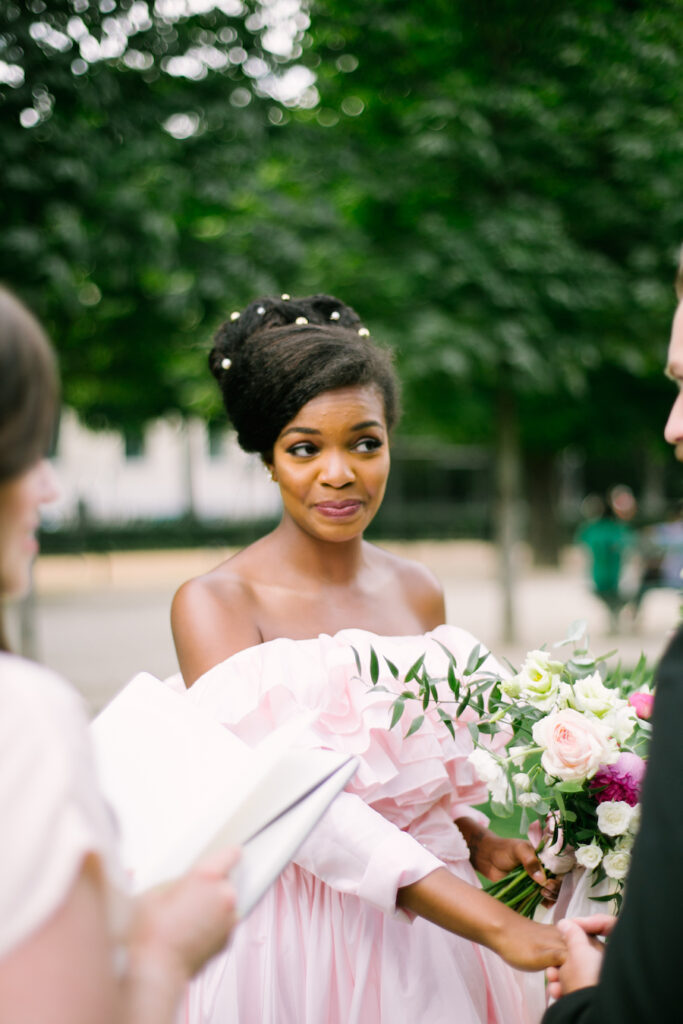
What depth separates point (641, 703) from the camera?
1.76 metres

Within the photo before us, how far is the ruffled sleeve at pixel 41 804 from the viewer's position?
812 millimetres

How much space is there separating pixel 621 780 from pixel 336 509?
2.78 ft

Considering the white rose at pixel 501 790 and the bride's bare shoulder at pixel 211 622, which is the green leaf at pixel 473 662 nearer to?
the white rose at pixel 501 790

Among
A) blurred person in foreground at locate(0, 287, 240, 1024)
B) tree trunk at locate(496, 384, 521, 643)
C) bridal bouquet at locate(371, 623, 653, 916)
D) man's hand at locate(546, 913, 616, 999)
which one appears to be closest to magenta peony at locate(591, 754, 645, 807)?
bridal bouquet at locate(371, 623, 653, 916)

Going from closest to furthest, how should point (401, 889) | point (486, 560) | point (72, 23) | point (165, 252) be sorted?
point (401, 889) → point (72, 23) → point (165, 252) → point (486, 560)

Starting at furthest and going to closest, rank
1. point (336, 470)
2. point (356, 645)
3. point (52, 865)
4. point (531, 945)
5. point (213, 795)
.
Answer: point (336, 470) → point (356, 645) → point (531, 945) → point (213, 795) → point (52, 865)

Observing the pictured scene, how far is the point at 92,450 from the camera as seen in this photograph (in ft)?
115

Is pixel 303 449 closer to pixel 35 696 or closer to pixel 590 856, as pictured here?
pixel 590 856

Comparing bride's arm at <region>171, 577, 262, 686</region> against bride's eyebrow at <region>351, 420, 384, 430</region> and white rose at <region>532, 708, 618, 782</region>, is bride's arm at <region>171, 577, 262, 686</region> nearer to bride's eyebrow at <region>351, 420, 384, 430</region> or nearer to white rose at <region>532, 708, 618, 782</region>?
bride's eyebrow at <region>351, 420, 384, 430</region>

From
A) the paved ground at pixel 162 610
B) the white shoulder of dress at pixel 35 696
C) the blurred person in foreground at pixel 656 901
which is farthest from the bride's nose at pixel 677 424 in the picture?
the paved ground at pixel 162 610

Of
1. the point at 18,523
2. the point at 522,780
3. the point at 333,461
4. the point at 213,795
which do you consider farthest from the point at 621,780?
the point at 18,523

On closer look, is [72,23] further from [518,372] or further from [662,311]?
[662,311]

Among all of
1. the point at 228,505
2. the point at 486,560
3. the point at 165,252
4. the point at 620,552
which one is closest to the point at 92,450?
the point at 228,505

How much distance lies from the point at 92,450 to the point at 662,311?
2862cm
